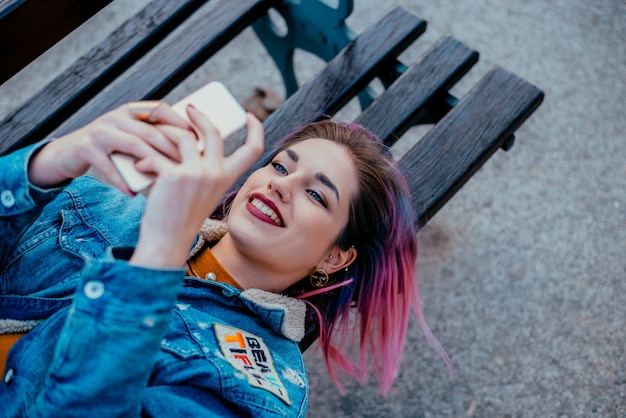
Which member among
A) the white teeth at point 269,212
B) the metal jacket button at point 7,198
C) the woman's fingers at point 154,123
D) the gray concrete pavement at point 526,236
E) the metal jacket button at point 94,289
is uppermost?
the woman's fingers at point 154,123

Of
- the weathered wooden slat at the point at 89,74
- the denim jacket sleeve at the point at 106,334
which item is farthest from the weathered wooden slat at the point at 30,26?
the denim jacket sleeve at the point at 106,334

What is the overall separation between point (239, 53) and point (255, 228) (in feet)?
6.17

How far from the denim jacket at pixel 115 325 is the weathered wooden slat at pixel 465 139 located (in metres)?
0.56

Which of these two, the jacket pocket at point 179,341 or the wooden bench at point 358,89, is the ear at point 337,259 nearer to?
the wooden bench at point 358,89

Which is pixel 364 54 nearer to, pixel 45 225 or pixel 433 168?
pixel 433 168

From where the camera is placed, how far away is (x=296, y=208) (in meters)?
1.69

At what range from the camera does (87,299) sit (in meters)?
1.18

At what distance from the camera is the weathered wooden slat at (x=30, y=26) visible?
1704mm

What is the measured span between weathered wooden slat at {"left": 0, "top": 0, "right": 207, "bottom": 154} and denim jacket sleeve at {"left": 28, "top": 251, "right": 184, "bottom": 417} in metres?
1.00

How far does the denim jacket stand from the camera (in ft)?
3.87

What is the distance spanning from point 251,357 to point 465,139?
39.3 inches

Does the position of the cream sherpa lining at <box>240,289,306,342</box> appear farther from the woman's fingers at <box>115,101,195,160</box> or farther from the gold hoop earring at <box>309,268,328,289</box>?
the woman's fingers at <box>115,101,195,160</box>

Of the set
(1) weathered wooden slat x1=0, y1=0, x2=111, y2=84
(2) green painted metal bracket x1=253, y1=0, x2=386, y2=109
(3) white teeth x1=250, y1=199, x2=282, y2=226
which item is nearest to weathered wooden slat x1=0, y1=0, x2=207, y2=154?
(1) weathered wooden slat x1=0, y1=0, x2=111, y2=84

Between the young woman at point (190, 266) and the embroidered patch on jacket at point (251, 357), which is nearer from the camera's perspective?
the young woman at point (190, 266)
